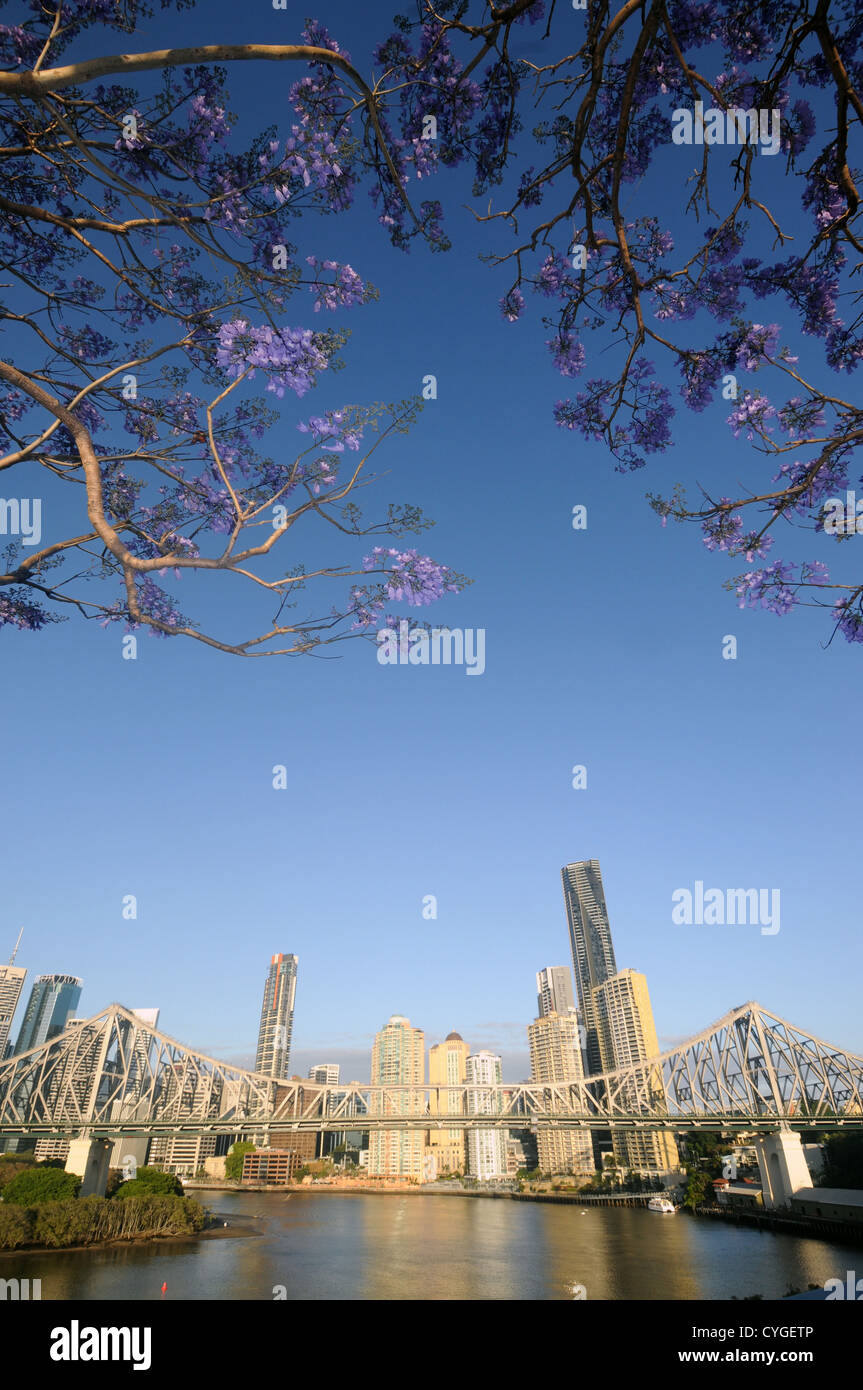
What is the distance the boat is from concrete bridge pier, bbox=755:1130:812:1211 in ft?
43.7

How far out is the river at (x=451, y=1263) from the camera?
2433 cm

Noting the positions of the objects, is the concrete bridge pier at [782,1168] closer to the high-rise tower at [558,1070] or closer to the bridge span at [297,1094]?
the bridge span at [297,1094]

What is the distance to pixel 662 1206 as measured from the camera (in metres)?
57.6

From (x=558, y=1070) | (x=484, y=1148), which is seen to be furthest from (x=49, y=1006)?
(x=558, y=1070)

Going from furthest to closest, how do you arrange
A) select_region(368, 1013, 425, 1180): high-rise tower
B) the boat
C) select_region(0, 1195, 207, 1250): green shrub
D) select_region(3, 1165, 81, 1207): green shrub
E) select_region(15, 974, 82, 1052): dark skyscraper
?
select_region(15, 974, 82, 1052): dark skyscraper
select_region(368, 1013, 425, 1180): high-rise tower
the boat
select_region(3, 1165, 81, 1207): green shrub
select_region(0, 1195, 207, 1250): green shrub

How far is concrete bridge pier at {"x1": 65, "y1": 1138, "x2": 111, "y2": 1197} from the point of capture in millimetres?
44719

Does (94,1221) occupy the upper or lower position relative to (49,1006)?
upper

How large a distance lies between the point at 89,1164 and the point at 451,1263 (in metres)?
31.0

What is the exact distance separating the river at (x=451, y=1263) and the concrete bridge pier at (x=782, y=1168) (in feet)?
13.5

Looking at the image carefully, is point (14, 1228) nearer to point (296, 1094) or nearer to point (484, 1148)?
point (296, 1094)

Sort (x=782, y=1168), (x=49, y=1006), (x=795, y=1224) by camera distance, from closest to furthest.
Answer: (x=795, y=1224), (x=782, y=1168), (x=49, y=1006)

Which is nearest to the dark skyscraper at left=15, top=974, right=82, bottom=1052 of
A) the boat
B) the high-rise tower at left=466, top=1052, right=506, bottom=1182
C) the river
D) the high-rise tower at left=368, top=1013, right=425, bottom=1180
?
the high-rise tower at left=368, top=1013, right=425, bottom=1180

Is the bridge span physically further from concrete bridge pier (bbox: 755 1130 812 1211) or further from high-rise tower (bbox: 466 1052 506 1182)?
high-rise tower (bbox: 466 1052 506 1182)
